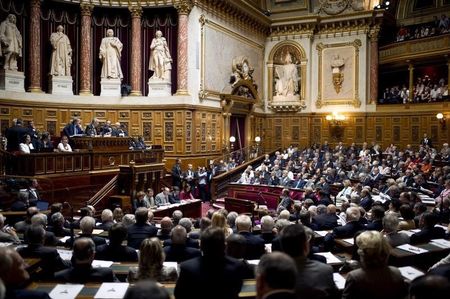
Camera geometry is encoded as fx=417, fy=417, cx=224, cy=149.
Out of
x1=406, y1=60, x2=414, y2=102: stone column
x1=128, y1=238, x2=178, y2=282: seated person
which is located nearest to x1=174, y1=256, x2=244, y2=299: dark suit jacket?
x1=128, y1=238, x2=178, y2=282: seated person

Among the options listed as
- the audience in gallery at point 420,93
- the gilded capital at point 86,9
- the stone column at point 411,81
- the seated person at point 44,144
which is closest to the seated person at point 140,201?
the seated person at point 44,144

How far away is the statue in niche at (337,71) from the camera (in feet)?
76.8

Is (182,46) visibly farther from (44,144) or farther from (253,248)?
(253,248)

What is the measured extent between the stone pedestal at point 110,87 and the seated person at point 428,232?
1446 cm

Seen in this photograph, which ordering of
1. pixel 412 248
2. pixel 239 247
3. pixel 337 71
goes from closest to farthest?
pixel 239 247
pixel 412 248
pixel 337 71

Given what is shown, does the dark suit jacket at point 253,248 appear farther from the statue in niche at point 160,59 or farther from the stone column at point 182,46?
the statue in niche at point 160,59

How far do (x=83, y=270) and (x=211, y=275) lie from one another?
4.60 ft

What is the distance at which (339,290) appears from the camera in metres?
A: 3.55

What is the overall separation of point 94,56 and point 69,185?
24.5ft

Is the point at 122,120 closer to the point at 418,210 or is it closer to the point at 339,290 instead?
the point at 418,210

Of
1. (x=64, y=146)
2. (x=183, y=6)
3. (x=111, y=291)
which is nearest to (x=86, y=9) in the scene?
(x=183, y=6)

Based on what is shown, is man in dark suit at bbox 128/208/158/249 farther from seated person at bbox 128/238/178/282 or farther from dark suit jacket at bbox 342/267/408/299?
dark suit jacket at bbox 342/267/408/299

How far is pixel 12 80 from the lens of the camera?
14.9m

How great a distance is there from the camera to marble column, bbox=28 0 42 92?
50.9 feet
